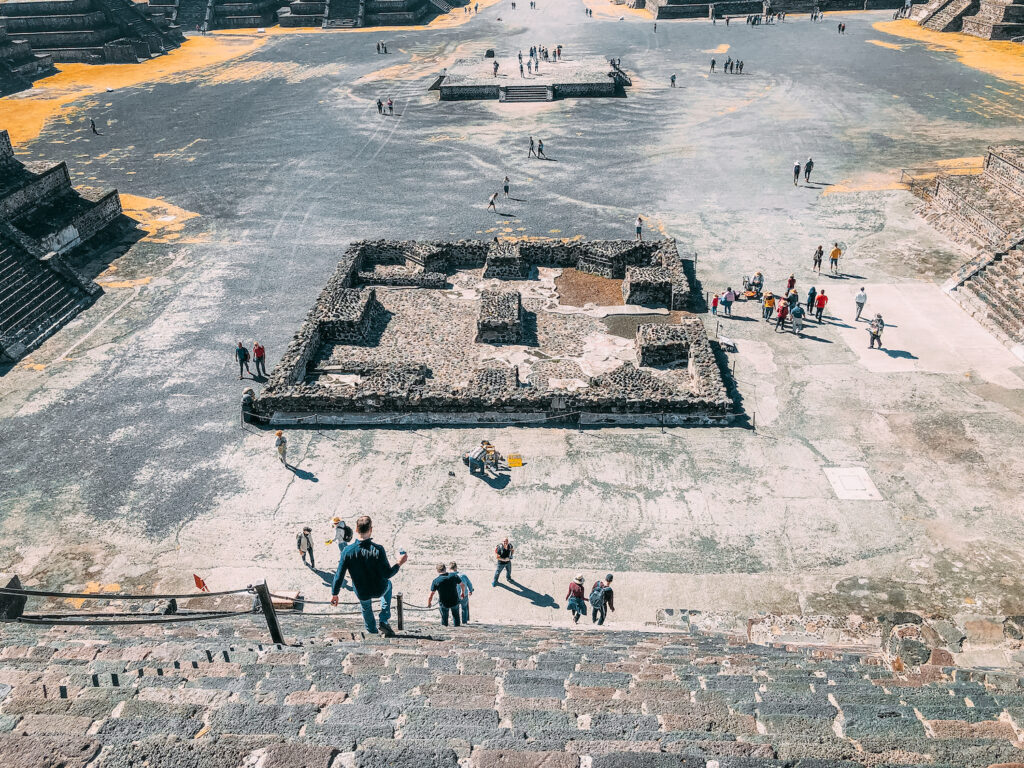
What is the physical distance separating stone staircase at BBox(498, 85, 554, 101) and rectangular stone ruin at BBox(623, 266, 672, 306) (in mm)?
29930

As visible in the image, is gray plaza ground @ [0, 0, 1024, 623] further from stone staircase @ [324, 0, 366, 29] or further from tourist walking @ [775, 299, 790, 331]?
stone staircase @ [324, 0, 366, 29]

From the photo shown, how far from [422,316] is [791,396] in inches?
499

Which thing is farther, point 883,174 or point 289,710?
point 883,174

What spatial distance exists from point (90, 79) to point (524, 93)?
36.4 m

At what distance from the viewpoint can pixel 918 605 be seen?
14.4 metres

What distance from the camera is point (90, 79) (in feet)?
196

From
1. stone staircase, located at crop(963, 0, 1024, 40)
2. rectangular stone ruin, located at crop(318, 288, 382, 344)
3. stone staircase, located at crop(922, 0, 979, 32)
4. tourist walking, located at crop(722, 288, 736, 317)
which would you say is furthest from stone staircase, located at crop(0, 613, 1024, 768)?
stone staircase, located at crop(922, 0, 979, 32)

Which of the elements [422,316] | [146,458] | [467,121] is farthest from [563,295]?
[467,121]

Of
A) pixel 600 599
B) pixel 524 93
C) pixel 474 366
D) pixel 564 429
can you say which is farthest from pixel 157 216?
pixel 600 599

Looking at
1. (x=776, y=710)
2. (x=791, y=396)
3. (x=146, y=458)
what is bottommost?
(x=146, y=458)

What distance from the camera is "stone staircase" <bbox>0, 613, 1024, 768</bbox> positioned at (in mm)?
6402

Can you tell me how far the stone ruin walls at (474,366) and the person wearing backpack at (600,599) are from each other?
6.57 meters

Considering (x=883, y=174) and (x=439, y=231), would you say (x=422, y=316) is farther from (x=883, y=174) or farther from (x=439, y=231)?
(x=883, y=174)

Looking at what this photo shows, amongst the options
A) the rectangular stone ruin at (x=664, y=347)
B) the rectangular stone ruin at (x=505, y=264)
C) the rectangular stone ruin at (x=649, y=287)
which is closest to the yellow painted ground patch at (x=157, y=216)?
the rectangular stone ruin at (x=505, y=264)
